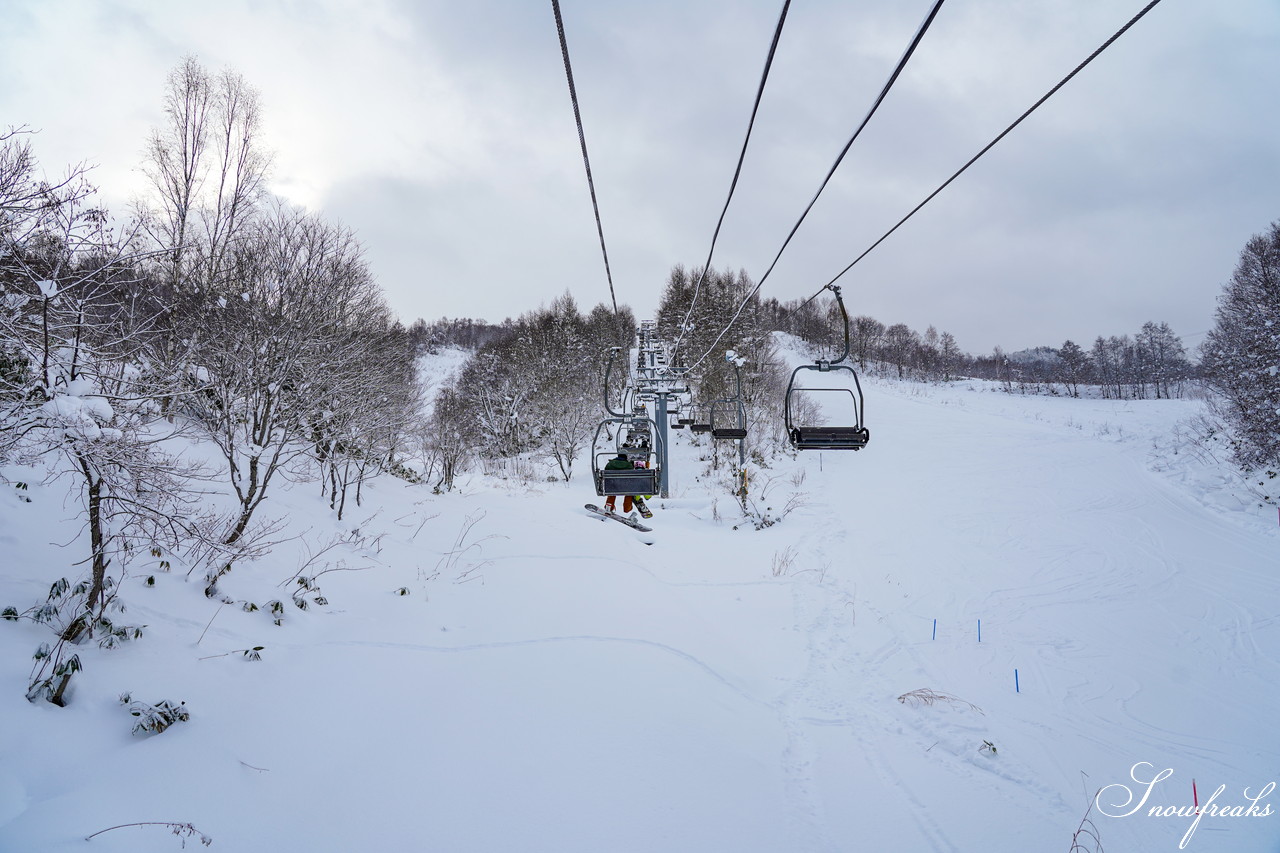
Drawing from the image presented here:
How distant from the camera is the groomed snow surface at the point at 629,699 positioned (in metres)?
3.44

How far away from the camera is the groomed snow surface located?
11.3ft

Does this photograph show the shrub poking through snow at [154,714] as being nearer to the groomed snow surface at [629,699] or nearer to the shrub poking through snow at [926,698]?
the groomed snow surface at [629,699]

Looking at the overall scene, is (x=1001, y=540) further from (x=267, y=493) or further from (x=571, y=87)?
(x=267, y=493)

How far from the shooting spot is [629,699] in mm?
5266

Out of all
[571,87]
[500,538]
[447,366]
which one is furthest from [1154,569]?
[447,366]

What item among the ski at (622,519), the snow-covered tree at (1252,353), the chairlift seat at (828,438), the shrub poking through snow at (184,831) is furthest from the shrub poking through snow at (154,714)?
the snow-covered tree at (1252,353)

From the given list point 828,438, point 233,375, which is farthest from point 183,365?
point 828,438

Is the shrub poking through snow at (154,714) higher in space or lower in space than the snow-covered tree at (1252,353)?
lower

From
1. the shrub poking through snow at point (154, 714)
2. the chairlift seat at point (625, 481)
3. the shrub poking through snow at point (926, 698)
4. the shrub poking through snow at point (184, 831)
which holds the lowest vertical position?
the shrub poking through snow at point (926, 698)

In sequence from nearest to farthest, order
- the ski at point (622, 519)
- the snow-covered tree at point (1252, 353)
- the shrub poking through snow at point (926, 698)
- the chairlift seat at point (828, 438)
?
1. the shrub poking through snow at point (926, 698)
2. the chairlift seat at point (828, 438)
3. the ski at point (622, 519)
4. the snow-covered tree at point (1252, 353)

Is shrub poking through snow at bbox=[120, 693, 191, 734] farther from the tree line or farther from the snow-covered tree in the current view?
the snow-covered tree

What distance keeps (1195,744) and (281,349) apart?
538 inches

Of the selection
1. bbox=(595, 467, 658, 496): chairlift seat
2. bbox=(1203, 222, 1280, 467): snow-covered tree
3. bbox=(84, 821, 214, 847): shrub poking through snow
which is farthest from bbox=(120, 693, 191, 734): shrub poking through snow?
bbox=(1203, 222, 1280, 467): snow-covered tree

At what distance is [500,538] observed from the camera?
32.8 ft
